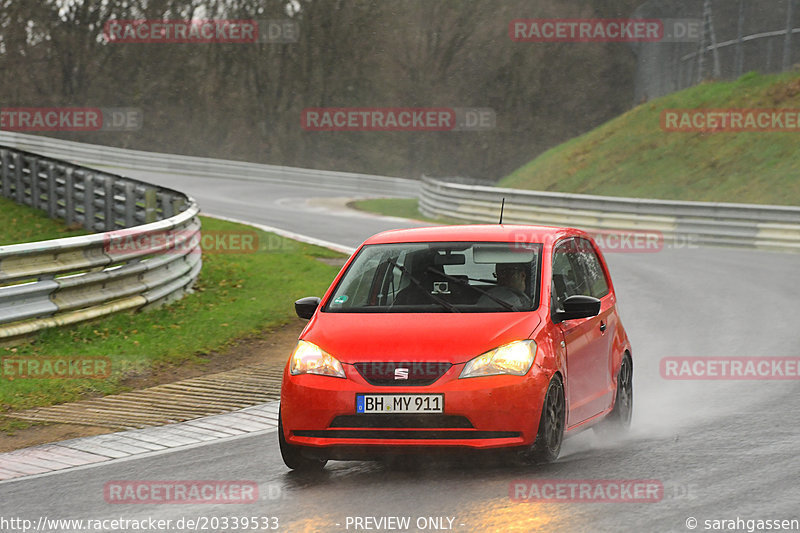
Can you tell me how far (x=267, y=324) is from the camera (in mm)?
14594

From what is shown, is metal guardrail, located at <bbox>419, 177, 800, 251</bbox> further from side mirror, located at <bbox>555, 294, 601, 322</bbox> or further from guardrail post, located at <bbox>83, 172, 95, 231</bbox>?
side mirror, located at <bbox>555, 294, 601, 322</bbox>

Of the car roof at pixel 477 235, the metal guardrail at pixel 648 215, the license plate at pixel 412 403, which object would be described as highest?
the car roof at pixel 477 235

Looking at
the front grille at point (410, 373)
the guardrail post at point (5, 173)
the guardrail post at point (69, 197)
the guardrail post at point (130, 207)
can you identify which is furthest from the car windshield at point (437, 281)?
the guardrail post at point (5, 173)

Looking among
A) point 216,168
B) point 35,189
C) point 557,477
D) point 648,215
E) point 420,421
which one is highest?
point 420,421

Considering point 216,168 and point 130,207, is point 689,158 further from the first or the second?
point 130,207

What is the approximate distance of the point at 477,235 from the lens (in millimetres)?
8359

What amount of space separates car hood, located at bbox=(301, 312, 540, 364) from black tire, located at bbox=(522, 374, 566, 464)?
40 centimetres

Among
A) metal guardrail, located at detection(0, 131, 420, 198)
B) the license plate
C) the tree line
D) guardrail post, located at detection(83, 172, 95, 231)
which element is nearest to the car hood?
the license plate

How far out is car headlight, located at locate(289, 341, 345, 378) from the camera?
7.19m

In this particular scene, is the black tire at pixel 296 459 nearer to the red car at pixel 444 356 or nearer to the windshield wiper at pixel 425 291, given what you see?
the red car at pixel 444 356

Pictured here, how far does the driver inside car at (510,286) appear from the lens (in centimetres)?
788

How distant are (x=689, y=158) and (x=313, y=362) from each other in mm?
32185

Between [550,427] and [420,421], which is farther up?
[420,421]

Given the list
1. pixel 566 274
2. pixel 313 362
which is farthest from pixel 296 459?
pixel 566 274
